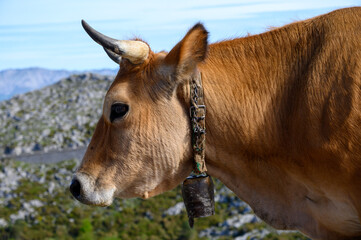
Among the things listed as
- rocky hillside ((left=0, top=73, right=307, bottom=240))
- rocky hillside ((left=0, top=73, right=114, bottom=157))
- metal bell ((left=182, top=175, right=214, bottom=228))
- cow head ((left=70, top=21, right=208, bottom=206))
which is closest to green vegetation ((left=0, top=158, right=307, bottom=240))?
rocky hillside ((left=0, top=73, right=307, bottom=240))

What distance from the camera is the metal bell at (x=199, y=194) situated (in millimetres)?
5461

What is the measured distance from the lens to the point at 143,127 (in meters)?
5.17

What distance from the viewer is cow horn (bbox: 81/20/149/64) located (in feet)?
16.4

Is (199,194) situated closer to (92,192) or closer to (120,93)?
(92,192)

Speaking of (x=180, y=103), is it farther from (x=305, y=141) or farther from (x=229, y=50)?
(x=305, y=141)

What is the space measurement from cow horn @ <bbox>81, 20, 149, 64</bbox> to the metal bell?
1.30 meters

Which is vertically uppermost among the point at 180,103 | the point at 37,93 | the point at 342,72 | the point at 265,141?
the point at 342,72

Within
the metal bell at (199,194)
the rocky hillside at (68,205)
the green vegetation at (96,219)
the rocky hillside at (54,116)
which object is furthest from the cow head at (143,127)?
the rocky hillside at (54,116)

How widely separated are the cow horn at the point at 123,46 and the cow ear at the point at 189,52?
14.8 inches

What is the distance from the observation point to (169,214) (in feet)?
66.4

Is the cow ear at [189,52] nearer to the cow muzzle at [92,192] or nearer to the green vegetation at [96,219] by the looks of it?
the cow muzzle at [92,192]

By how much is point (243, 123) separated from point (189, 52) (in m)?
0.85

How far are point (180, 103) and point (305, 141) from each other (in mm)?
1205

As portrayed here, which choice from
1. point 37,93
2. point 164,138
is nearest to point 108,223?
point 164,138
